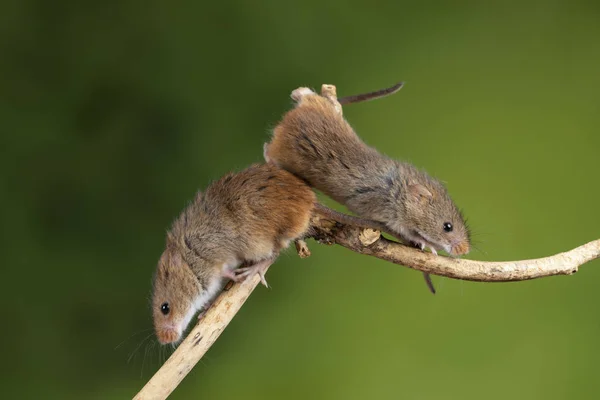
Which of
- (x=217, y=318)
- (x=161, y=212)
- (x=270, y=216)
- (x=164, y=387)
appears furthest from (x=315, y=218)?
(x=161, y=212)

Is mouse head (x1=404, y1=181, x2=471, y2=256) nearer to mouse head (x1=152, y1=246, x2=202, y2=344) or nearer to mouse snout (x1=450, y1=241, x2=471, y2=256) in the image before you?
mouse snout (x1=450, y1=241, x2=471, y2=256)

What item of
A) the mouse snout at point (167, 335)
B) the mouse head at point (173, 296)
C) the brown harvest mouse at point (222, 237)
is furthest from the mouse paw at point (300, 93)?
the mouse snout at point (167, 335)

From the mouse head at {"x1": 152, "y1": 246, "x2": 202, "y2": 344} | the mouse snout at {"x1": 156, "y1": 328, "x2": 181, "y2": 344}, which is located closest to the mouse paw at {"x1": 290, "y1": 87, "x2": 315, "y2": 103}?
the mouse head at {"x1": 152, "y1": 246, "x2": 202, "y2": 344}

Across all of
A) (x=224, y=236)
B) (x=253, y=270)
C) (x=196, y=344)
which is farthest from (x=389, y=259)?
(x=196, y=344)

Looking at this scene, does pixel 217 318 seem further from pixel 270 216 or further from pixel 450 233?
pixel 450 233

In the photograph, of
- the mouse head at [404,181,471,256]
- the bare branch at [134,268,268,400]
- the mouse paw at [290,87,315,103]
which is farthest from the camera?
the mouse paw at [290,87,315,103]

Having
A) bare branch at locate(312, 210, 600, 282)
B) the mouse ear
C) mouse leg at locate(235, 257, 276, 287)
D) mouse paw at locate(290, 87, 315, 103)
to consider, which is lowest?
bare branch at locate(312, 210, 600, 282)

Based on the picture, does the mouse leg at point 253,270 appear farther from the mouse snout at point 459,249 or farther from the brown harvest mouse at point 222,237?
the mouse snout at point 459,249
